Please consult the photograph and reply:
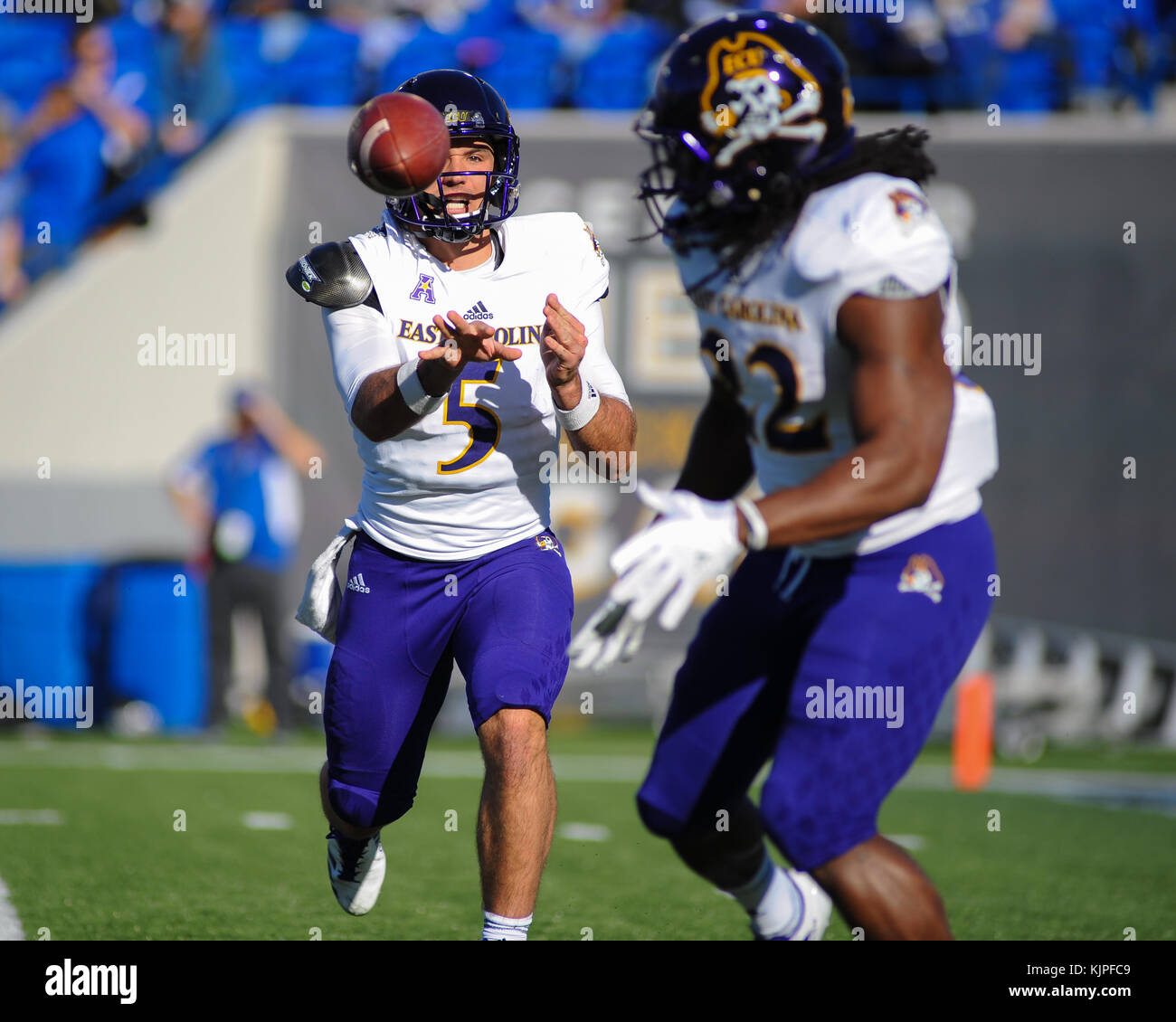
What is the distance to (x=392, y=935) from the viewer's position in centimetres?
425

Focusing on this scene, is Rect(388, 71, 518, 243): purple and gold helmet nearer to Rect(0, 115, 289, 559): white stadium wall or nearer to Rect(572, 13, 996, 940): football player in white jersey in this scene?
Rect(572, 13, 996, 940): football player in white jersey

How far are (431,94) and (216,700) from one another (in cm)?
578

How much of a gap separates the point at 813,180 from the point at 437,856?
3.34 m

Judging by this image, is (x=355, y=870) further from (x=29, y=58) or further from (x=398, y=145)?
(x=29, y=58)

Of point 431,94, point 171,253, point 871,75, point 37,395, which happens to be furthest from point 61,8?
point 431,94

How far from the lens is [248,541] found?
8906 mm

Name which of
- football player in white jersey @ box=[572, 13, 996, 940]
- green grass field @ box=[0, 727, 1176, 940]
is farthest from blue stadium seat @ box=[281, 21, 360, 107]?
football player in white jersey @ box=[572, 13, 996, 940]

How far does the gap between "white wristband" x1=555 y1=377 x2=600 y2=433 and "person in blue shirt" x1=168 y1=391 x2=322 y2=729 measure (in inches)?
222

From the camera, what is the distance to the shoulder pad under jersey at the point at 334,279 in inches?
144

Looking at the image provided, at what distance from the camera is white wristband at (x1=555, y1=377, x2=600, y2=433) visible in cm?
353

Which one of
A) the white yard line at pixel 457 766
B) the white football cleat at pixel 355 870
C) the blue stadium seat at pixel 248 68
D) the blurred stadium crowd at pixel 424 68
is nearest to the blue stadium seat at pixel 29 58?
the blurred stadium crowd at pixel 424 68

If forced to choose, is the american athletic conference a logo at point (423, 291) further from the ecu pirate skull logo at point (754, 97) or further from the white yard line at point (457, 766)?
the white yard line at point (457, 766)
